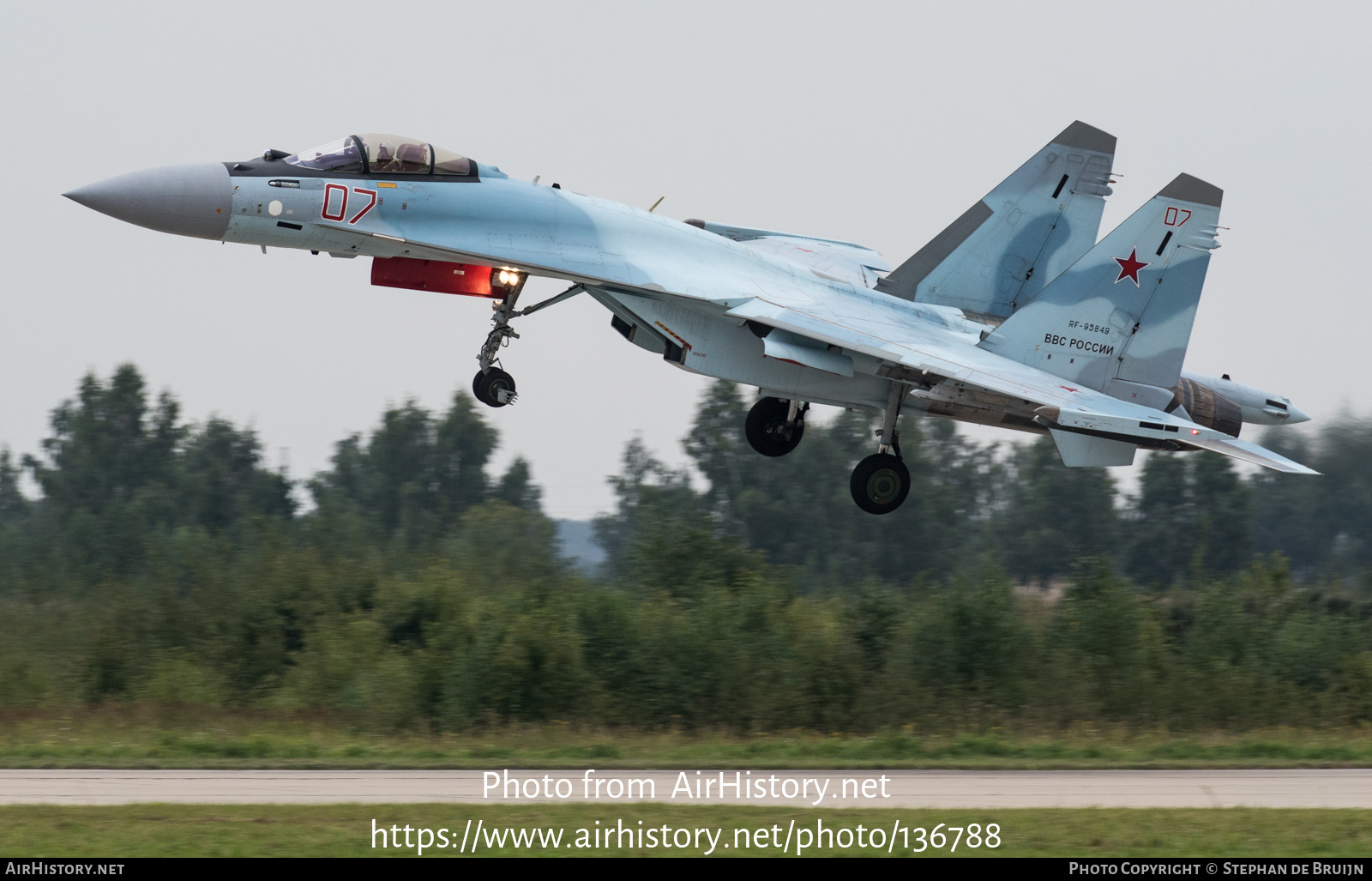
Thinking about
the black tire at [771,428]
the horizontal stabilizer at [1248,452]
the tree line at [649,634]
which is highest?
the black tire at [771,428]

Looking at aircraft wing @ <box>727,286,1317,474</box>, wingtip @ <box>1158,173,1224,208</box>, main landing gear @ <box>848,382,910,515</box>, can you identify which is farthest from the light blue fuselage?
wingtip @ <box>1158,173,1224,208</box>

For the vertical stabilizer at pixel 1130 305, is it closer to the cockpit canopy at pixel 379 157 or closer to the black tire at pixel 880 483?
the black tire at pixel 880 483

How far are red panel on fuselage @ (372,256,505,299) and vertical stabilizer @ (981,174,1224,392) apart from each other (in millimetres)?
6558

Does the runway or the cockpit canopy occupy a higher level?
the cockpit canopy

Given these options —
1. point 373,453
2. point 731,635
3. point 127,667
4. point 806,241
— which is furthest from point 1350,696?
point 373,453

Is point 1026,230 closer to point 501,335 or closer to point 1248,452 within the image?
point 1248,452

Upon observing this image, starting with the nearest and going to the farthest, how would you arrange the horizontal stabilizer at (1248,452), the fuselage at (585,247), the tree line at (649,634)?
the fuselage at (585,247) → the horizontal stabilizer at (1248,452) → the tree line at (649,634)

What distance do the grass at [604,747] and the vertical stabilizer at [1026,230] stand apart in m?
6.29

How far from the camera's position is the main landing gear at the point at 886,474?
682 inches

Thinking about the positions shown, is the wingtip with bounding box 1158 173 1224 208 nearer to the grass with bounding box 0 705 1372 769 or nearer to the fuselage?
the fuselage

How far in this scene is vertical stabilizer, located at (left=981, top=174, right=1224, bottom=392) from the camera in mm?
17609

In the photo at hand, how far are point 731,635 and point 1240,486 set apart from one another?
97.6ft

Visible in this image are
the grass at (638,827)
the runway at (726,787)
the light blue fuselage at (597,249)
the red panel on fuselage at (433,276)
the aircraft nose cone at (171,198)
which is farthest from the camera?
the red panel on fuselage at (433,276)

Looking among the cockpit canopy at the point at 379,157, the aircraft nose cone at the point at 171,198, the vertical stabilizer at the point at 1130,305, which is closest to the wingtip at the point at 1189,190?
the vertical stabilizer at the point at 1130,305
